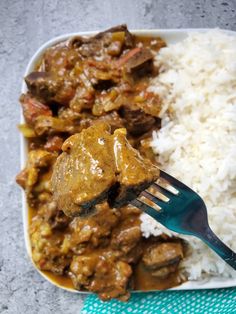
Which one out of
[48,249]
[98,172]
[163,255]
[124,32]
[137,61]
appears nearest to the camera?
[98,172]

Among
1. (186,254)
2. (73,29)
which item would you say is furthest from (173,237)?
(73,29)

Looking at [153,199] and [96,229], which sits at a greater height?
[153,199]

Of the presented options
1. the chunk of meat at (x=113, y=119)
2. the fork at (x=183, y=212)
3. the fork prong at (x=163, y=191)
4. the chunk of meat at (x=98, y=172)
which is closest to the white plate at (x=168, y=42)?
the fork at (x=183, y=212)

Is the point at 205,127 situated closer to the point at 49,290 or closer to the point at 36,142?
the point at 36,142

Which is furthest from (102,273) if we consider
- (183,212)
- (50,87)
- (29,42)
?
(29,42)

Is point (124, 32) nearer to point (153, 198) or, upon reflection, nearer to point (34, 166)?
point (34, 166)

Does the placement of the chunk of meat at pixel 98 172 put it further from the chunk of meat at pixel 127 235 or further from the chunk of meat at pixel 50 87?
the chunk of meat at pixel 50 87

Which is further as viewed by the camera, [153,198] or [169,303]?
[169,303]
